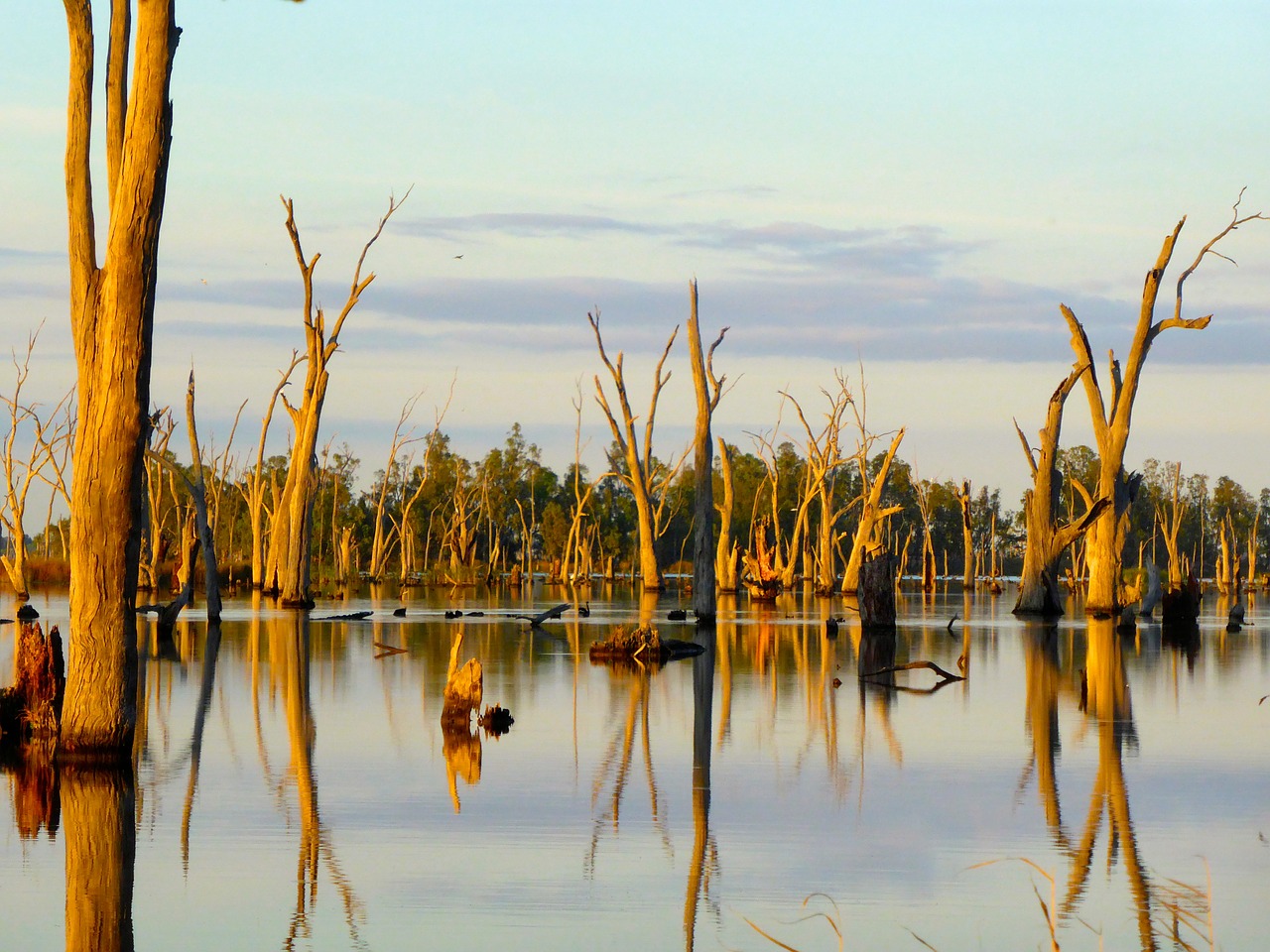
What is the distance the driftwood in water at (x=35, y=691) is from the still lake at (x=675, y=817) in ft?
2.84

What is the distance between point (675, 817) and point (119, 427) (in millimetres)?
4434

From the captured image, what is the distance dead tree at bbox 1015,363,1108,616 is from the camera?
31.6 meters

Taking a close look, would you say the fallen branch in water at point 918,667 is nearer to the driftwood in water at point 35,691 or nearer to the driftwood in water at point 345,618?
the driftwood in water at point 35,691

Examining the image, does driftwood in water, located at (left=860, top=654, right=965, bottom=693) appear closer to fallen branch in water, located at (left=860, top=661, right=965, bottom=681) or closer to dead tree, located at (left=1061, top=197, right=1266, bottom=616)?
fallen branch in water, located at (left=860, top=661, right=965, bottom=681)

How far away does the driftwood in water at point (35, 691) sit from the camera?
11695mm

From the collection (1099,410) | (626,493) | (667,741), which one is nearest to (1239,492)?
(626,493)

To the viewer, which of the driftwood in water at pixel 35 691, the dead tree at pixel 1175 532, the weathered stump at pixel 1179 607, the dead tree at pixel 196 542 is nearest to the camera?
the driftwood in water at pixel 35 691

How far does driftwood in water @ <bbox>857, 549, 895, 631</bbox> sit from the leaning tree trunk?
59.0 feet

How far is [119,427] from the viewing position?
1044 centimetres

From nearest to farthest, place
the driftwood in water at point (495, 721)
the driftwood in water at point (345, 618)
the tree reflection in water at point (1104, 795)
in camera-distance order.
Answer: the tree reflection in water at point (1104, 795) < the driftwood in water at point (495, 721) < the driftwood in water at point (345, 618)

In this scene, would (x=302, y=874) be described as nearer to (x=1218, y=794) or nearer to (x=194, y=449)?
(x=1218, y=794)

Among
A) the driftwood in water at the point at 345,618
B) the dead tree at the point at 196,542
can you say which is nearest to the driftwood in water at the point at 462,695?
the dead tree at the point at 196,542

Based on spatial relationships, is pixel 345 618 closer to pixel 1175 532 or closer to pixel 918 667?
pixel 918 667

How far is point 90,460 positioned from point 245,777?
230 cm
